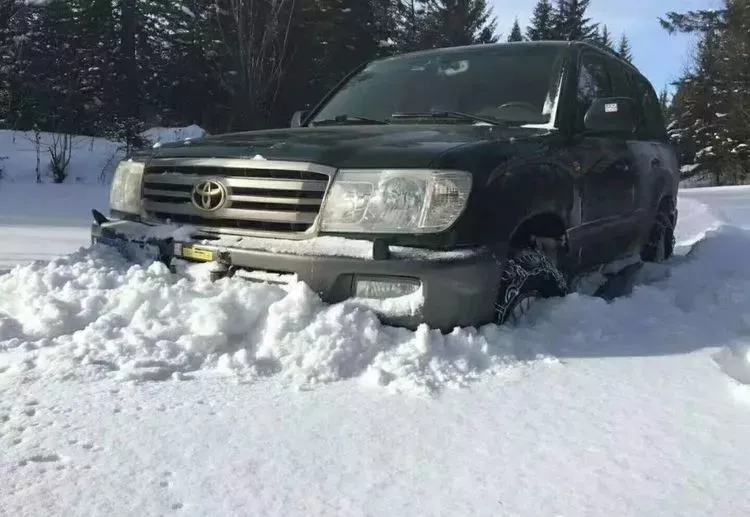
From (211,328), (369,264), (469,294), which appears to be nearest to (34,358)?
(211,328)

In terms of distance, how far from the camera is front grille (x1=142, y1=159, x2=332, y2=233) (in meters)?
2.90

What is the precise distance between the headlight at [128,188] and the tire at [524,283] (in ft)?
6.00

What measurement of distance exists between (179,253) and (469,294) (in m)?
1.34

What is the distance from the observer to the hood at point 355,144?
2.84 meters

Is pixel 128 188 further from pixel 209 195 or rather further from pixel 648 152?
pixel 648 152

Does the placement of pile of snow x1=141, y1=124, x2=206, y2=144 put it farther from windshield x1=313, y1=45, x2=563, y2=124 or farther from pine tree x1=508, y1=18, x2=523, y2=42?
pine tree x1=508, y1=18, x2=523, y2=42

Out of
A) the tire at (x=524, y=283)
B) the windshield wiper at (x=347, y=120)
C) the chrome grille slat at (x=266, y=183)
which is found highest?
the windshield wiper at (x=347, y=120)

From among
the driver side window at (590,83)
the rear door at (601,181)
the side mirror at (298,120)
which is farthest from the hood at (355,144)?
the side mirror at (298,120)

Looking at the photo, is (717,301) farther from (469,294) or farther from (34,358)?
(34,358)

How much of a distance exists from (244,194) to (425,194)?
82 centimetres

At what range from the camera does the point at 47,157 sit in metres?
13.2

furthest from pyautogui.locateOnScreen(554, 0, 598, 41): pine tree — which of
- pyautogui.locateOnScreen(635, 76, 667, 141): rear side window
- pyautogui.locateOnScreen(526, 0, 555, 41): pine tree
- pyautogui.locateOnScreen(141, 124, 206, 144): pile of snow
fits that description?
pyautogui.locateOnScreen(635, 76, 667, 141): rear side window

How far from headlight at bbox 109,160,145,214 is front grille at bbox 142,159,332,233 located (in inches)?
6.4

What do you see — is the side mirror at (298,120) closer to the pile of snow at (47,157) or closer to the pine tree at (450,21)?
the pile of snow at (47,157)
